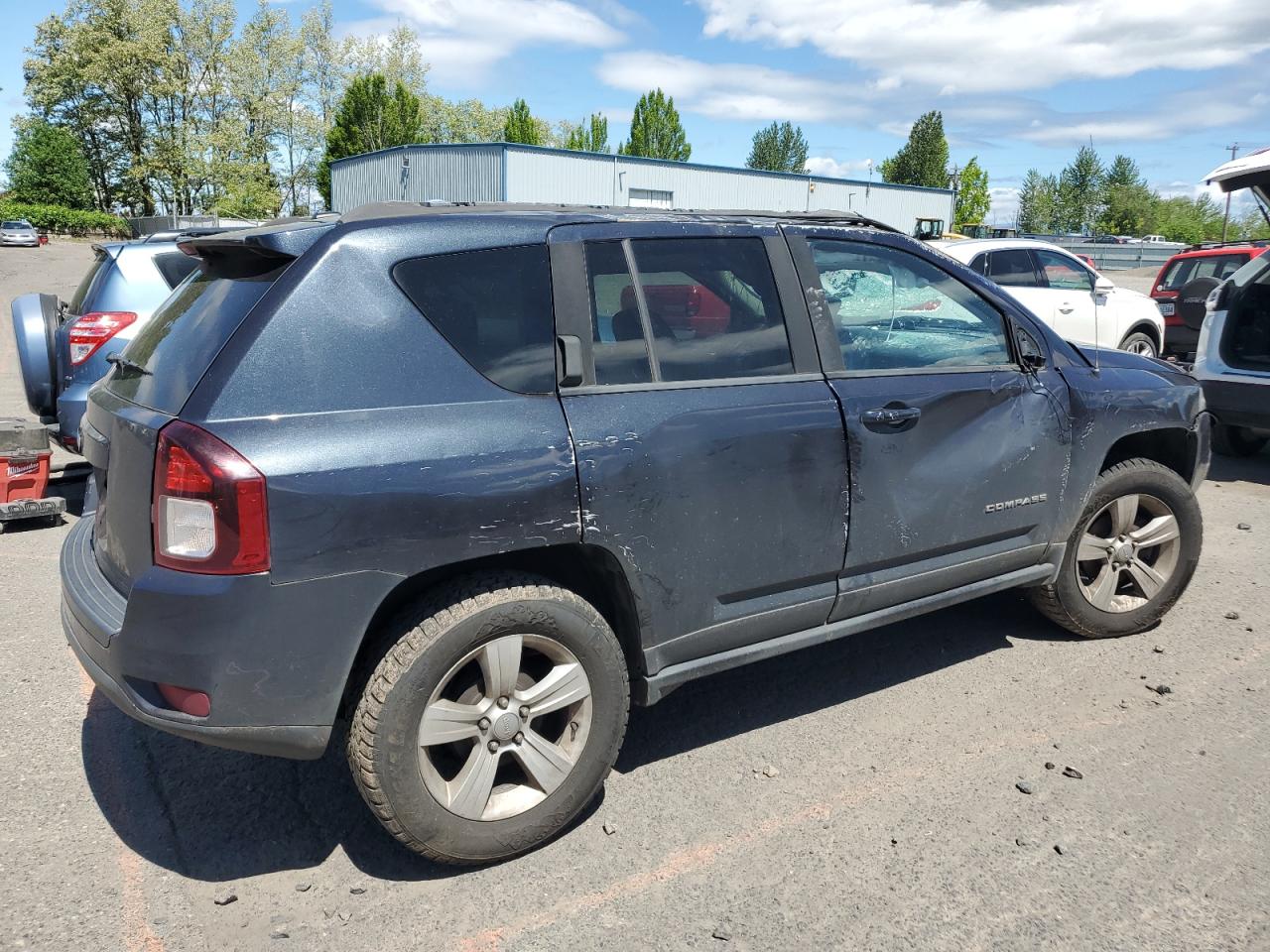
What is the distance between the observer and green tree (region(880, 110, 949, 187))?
3696 inches

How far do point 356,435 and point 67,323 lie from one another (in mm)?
5113

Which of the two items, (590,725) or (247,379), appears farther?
(590,725)

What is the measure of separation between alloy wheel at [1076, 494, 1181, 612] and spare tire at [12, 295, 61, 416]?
20.7 ft

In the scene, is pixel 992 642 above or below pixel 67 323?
below

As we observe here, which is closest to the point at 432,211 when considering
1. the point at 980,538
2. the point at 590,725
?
the point at 590,725

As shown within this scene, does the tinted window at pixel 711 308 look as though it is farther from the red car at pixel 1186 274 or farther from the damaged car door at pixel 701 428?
the red car at pixel 1186 274

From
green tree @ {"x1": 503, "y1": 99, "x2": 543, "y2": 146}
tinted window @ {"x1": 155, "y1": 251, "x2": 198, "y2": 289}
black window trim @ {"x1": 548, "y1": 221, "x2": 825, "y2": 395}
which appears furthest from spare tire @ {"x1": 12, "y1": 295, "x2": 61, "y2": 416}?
green tree @ {"x1": 503, "y1": 99, "x2": 543, "y2": 146}

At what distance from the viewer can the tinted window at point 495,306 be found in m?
2.74

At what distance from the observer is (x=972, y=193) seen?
88250 millimetres

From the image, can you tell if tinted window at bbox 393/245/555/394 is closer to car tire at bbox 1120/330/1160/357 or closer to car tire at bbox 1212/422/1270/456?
car tire at bbox 1212/422/1270/456

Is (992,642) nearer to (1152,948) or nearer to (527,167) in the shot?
(1152,948)

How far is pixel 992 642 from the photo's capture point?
451 centimetres

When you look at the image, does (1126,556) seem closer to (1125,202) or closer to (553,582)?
(553,582)

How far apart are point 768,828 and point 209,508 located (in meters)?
1.89
